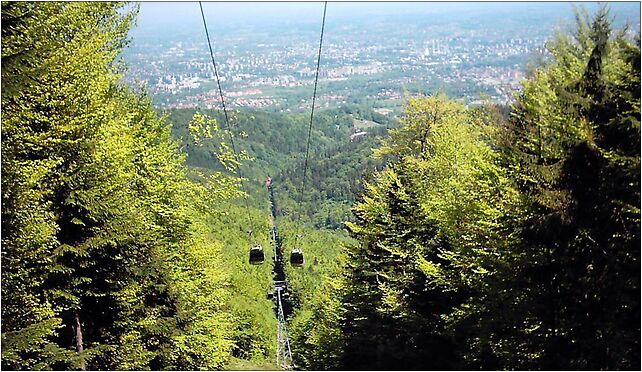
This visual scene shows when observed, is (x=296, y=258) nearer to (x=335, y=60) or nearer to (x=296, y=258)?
(x=296, y=258)

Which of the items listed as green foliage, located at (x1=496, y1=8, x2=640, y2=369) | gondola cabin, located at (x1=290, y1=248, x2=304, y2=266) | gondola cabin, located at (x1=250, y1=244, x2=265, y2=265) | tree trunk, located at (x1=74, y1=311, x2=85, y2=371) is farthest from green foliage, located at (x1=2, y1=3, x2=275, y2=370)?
green foliage, located at (x1=496, y1=8, x2=640, y2=369)

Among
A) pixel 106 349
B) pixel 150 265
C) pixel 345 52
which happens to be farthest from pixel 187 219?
pixel 345 52

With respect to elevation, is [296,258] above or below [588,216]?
below

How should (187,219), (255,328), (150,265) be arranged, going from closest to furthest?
(150,265)
(187,219)
(255,328)

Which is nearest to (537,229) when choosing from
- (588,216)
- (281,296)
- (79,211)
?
(588,216)

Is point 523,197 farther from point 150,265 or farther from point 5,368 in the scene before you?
point 5,368

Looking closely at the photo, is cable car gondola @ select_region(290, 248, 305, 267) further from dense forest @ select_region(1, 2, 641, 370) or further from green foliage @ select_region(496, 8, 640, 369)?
green foliage @ select_region(496, 8, 640, 369)

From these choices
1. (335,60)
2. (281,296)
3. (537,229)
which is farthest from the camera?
(335,60)

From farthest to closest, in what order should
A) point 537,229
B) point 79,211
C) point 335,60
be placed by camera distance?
point 335,60 → point 79,211 → point 537,229
